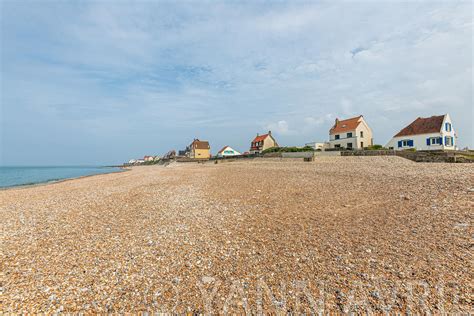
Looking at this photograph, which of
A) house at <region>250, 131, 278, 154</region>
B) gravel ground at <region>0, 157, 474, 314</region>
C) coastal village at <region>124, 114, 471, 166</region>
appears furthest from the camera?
house at <region>250, 131, 278, 154</region>

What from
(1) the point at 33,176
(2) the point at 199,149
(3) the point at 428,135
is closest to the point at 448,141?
(3) the point at 428,135

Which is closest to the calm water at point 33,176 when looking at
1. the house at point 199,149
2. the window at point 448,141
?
the house at point 199,149

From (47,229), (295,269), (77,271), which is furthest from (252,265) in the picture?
(47,229)

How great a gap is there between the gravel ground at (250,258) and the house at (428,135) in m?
24.0

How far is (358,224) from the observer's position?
19.0ft

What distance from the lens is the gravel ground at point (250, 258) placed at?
3146 mm

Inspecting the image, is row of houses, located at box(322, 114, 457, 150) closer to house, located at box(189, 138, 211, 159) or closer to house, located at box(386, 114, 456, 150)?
house, located at box(386, 114, 456, 150)

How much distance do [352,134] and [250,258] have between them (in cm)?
3678

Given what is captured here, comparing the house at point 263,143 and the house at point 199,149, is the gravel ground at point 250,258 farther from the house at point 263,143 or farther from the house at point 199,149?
the house at point 199,149

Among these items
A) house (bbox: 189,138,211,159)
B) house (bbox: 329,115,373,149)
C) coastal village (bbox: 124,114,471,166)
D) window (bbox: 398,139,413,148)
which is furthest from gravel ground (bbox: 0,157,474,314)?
house (bbox: 189,138,211,159)

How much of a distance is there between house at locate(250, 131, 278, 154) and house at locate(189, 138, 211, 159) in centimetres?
1933

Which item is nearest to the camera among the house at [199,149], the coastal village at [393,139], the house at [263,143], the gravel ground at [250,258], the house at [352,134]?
the gravel ground at [250,258]

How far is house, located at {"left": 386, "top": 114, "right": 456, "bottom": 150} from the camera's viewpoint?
2570cm

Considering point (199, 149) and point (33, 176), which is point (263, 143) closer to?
point (199, 149)
